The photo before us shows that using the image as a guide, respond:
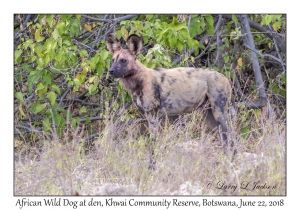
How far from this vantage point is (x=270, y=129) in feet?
21.0

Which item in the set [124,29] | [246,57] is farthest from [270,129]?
[246,57]

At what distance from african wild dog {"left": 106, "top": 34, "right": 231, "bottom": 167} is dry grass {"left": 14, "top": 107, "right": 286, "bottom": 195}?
2.85ft

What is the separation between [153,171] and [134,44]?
5.91 ft

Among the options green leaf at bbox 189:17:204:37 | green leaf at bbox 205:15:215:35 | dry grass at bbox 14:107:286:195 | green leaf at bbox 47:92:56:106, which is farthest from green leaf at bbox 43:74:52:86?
green leaf at bbox 205:15:215:35

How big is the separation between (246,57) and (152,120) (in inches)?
109

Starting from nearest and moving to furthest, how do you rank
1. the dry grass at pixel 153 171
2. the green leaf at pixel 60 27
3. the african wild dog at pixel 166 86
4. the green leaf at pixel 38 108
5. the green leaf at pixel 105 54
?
the dry grass at pixel 153 171 < the african wild dog at pixel 166 86 < the green leaf at pixel 105 54 < the green leaf at pixel 60 27 < the green leaf at pixel 38 108

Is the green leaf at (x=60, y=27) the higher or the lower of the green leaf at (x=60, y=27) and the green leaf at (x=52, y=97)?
the higher

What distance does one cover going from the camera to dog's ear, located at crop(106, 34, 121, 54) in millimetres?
7039

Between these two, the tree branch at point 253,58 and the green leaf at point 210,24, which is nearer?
the green leaf at point 210,24

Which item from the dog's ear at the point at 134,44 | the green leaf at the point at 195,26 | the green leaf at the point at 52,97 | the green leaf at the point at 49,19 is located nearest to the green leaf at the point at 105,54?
the dog's ear at the point at 134,44

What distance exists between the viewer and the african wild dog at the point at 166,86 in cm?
698

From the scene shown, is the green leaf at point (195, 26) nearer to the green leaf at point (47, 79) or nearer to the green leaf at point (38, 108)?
the green leaf at point (47, 79)

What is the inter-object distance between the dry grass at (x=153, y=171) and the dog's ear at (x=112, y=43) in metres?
1.27

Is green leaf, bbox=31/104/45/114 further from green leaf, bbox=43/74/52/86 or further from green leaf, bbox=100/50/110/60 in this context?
green leaf, bbox=100/50/110/60
